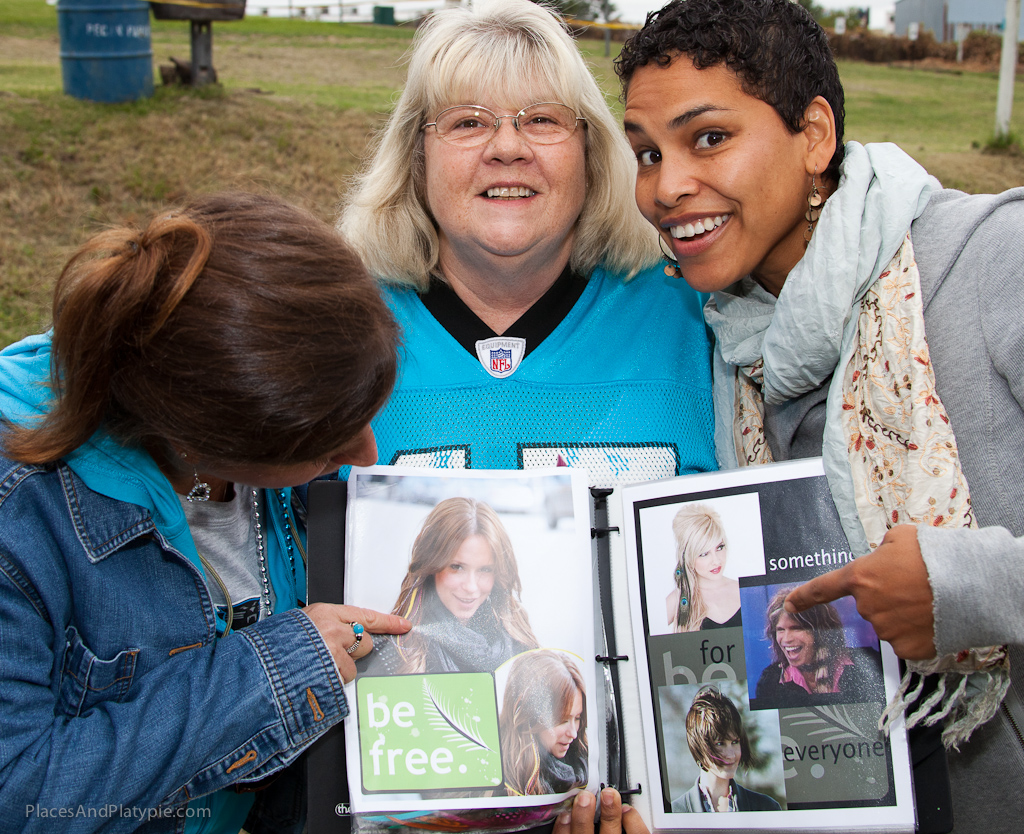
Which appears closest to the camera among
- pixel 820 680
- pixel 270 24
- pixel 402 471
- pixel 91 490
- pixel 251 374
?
pixel 251 374

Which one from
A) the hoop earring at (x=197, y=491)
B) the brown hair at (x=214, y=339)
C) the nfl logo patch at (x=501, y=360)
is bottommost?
the hoop earring at (x=197, y=491)

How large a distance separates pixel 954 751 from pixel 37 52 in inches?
426

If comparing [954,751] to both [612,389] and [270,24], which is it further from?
[270,24]

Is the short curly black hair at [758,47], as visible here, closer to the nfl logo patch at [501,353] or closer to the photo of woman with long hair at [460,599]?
the nfl logo patch at [501,353]

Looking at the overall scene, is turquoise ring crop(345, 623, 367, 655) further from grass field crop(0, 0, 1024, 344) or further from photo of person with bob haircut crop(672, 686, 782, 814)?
grass field crop(0, 0, 1024, 344)

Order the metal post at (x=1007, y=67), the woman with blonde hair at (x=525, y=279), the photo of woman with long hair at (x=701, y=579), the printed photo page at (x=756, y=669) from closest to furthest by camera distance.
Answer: the printed photo page at (x=756, y=669), the photo of woman with long hair at (x=701, y=579), the woman with blonde hair at (x=525, y=279), the metal post at (x=1007, y=67)

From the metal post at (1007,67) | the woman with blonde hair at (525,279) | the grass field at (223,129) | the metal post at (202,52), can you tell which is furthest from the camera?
the metal post at (202,52)

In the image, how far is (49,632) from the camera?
4.30 feet

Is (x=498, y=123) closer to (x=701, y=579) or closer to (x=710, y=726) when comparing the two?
(x=701, y=579)

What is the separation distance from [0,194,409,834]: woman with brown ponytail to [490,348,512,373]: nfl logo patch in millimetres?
565

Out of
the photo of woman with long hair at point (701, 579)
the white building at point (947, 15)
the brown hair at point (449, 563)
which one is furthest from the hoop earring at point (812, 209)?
the white building at point (947, 15)

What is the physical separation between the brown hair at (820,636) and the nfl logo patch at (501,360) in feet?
2.74

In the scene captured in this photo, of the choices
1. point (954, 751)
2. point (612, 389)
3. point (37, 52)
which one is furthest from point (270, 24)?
A: point (954, 751)

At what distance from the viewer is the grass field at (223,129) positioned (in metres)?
5.65
